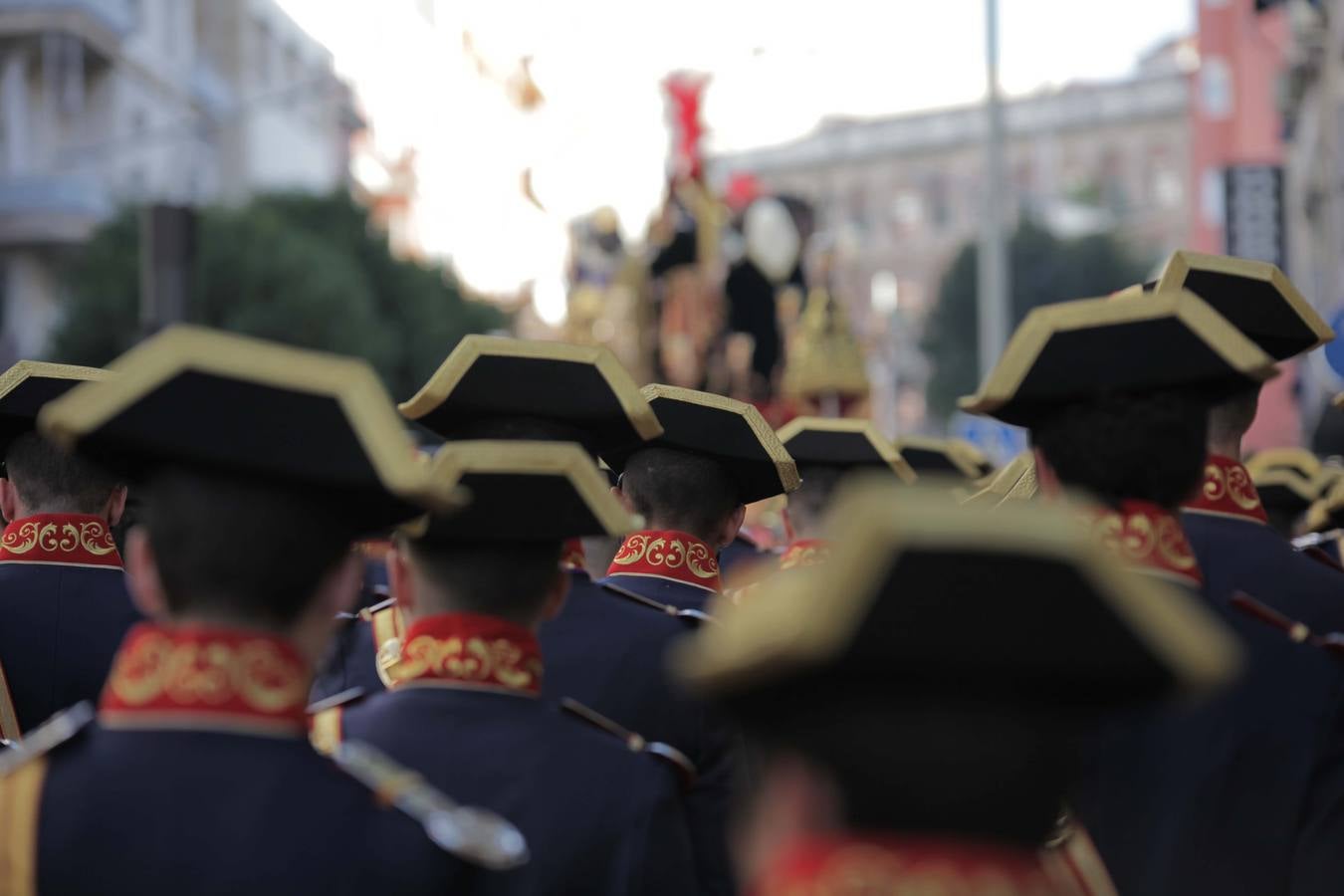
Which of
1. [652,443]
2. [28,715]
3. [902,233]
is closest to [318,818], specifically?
[28,715]

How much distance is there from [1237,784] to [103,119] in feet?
150

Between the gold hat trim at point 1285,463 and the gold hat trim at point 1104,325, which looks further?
the gold hat trim at point 1285,463

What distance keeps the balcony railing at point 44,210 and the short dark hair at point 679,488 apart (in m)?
38.3

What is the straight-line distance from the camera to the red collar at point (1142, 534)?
3.18m

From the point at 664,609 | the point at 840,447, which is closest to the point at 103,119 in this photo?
the point at 840,447

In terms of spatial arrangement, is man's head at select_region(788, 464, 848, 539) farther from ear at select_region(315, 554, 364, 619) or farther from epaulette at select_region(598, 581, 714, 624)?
ear at select_region(315, 554, 364, 619)

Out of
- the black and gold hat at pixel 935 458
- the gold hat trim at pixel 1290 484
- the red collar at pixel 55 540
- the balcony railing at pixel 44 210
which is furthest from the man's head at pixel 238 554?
the balcony railing at pixel 44 210

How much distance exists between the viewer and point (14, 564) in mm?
4719

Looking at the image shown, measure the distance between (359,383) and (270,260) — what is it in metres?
35.6

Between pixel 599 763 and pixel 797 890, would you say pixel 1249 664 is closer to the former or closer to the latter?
pixel 599 763

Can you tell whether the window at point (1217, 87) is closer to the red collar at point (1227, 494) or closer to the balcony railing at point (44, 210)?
the balcony railing at point (44, 210)

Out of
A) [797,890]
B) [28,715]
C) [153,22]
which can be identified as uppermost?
[153,22]

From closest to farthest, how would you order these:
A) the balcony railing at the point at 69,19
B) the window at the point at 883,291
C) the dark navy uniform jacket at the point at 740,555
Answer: the dark navy uniform jacket at the point at 740,555 < the balcony railing at the point at 69,19 < the window at the point at 883,291

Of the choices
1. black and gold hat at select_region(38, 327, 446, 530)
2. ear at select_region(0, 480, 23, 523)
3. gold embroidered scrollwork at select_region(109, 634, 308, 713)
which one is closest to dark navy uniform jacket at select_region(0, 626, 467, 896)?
gold embroidered scrollwork at select_region(109, 634, 308, 713)
